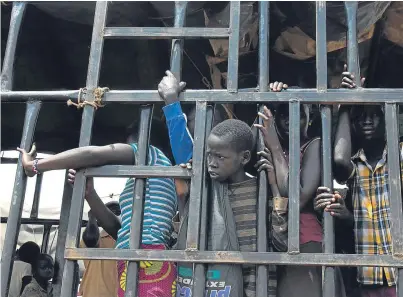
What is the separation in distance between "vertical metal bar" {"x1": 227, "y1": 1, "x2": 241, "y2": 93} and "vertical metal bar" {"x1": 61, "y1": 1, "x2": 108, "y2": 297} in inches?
23.6

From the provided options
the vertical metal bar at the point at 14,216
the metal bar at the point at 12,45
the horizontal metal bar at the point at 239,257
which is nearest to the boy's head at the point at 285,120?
the horizontal metal bar at the point at 239,257

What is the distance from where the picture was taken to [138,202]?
94.0 inches

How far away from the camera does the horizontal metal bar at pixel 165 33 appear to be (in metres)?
2.62

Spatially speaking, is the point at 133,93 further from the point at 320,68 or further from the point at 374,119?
the point at 374,119

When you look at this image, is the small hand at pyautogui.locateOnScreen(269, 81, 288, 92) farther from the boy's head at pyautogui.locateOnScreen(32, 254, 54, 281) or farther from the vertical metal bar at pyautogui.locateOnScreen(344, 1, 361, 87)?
the boy's head at pyautogui.locateOnScreen(32, 254, 54, 281)

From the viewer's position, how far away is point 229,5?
2814mm

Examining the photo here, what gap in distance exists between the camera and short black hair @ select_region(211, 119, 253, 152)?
2.42m

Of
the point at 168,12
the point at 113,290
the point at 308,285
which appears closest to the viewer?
the point at 308,285

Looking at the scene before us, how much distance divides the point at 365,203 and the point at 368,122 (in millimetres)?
432

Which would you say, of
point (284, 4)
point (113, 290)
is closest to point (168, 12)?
point (284, 4)

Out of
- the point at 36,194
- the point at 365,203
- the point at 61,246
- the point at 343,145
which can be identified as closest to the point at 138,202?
the point at 343,145

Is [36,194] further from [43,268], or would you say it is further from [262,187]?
[262,187]

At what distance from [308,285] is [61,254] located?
6.41ft

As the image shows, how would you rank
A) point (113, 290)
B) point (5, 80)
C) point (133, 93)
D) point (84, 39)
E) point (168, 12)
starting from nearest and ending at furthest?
point (133, 93)
point (5, 80)
point (168, 12)
point (84, 39)
point (113, 290)
